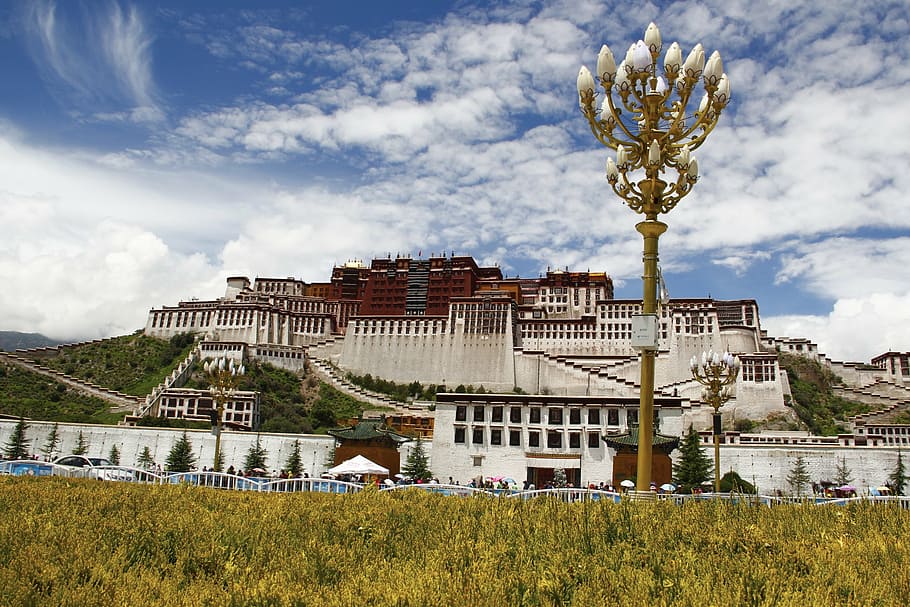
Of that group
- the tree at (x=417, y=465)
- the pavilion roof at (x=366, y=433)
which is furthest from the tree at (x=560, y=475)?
the pavilion roof at (x=366, y=433)

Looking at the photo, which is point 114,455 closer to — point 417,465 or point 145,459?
point 145,459

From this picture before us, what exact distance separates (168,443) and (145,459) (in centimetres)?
181

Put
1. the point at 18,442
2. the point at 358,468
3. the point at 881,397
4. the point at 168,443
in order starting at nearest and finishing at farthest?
the point at 358,468, the point at 18,442, the point at 168,443, the point at 881,397

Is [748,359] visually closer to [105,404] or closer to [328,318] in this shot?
[328,318]

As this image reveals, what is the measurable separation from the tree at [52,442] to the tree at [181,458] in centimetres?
905

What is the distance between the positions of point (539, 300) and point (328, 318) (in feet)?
92.6

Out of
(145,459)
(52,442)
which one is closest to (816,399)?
(145,459)

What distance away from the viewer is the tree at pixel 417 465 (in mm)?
40031

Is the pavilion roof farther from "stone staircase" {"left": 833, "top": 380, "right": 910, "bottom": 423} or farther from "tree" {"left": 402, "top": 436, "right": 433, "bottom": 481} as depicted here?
"stone staircase" {"left": 833, "top": 380, "right": 910, "bottom": 423}

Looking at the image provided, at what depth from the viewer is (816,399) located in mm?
76000

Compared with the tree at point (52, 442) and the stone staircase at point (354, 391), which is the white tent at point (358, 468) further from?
the stone staircase at point (354, 391)

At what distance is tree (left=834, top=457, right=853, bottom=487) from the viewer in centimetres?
3922

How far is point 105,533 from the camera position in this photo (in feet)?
20.9

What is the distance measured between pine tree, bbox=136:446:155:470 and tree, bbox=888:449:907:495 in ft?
135
